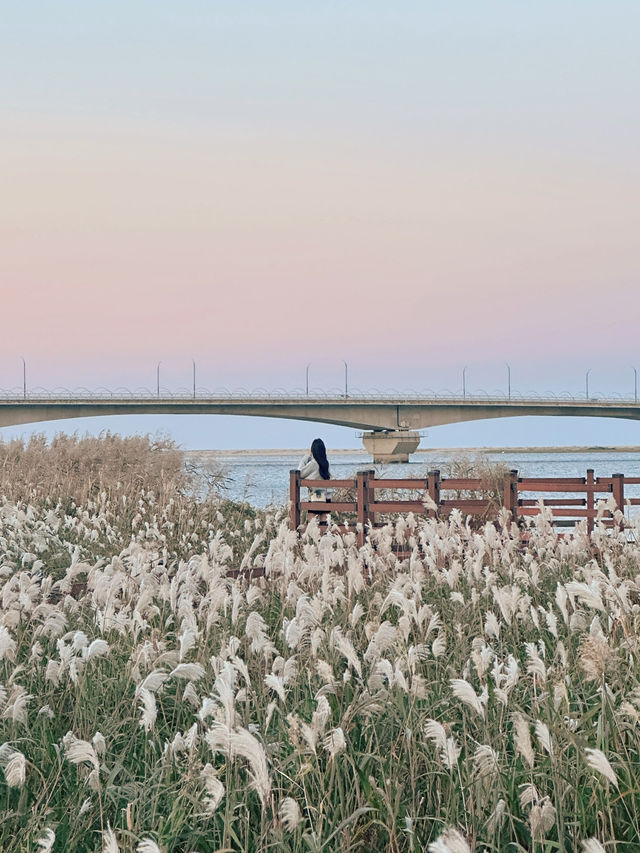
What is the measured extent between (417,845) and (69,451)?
873 inches

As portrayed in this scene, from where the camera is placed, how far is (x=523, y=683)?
550 centimetres

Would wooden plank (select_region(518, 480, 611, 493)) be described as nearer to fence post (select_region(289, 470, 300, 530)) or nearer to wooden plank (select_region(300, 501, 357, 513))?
wooden plank (select_region(300, 501, 357, 513))

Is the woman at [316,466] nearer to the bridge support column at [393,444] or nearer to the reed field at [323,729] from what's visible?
the reed field at [323,729]

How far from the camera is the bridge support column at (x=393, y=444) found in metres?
83.0

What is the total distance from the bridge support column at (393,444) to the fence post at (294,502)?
67.7 m

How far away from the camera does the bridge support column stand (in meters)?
83.0

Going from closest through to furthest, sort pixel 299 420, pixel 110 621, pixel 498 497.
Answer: pixel 110 621 < pixel 498 497 < pixel 299 420

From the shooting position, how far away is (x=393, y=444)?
83.2 metres

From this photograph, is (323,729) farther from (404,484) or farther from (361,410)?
(361,410)

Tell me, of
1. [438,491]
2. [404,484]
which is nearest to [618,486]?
[438,491]

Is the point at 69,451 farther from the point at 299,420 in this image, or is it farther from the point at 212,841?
the point at 299,420

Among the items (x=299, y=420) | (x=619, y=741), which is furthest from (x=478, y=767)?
(x=299, y=420)

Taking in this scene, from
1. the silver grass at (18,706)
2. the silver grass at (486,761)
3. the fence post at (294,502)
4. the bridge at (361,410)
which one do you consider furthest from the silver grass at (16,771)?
the bridge at (361,410)

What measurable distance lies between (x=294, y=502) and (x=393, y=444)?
6897 cm
